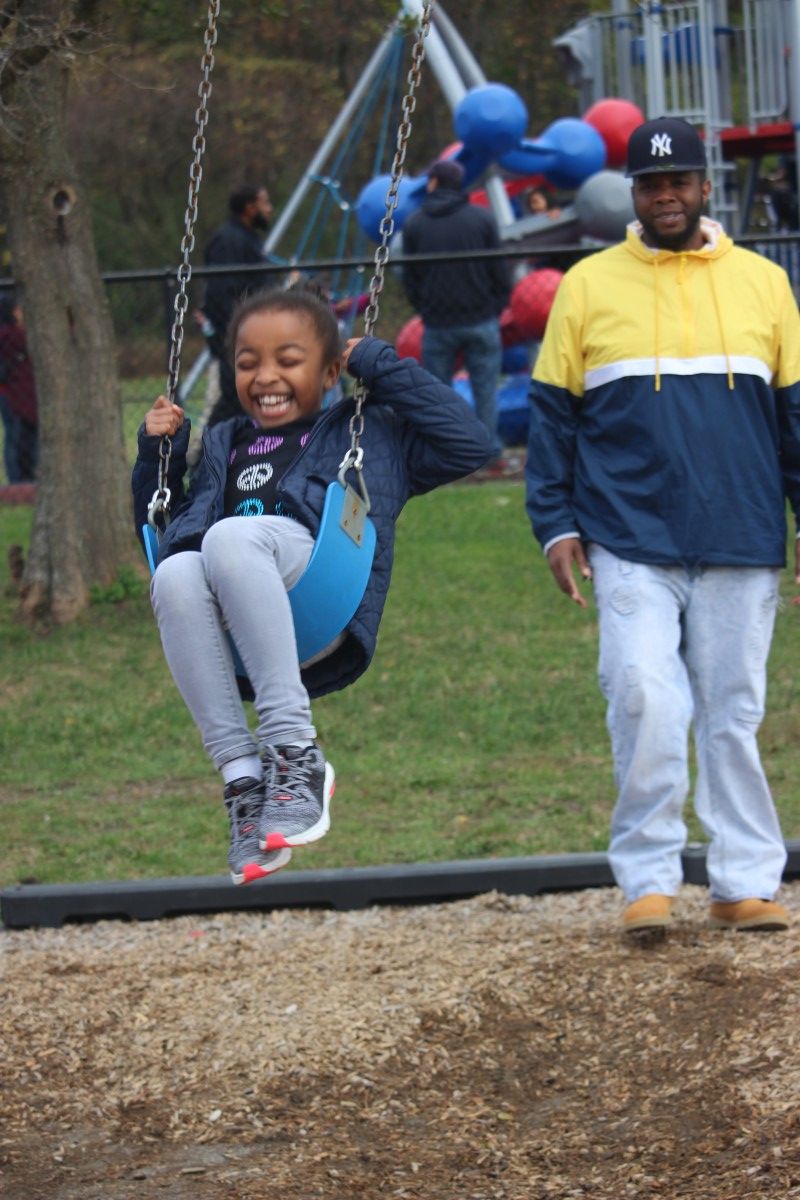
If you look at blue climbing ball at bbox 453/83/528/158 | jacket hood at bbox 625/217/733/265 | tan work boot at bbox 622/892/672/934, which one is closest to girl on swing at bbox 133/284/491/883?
jacket hood at bbox 625/217/733/265

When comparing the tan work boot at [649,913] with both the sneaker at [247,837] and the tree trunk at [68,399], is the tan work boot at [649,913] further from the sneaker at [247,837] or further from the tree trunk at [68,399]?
the tree trunk at [68,399]

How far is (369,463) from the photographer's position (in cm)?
393

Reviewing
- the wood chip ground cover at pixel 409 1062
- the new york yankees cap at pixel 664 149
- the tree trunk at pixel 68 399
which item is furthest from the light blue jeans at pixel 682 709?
the tree trunk at pixel 68 399

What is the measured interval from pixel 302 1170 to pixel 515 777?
3.31 meters

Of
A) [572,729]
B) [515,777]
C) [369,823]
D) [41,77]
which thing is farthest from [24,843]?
[41,77]

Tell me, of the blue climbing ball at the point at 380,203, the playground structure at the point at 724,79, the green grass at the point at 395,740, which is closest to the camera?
the green grass at the point at 395,740

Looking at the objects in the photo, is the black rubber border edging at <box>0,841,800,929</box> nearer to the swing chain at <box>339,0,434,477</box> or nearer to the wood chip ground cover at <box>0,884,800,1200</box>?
the wood chip ground cover at <box>0,884,800,1200</box>

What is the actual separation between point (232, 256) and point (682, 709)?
7.52 m

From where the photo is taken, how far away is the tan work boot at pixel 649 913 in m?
4.82

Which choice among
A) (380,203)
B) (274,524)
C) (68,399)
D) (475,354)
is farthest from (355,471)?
(380,203)

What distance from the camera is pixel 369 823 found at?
6613mm

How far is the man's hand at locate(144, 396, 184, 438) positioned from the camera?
3.80 metres

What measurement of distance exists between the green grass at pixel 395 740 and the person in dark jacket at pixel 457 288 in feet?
5.93

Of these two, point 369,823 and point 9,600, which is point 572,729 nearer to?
A: point 369,823
